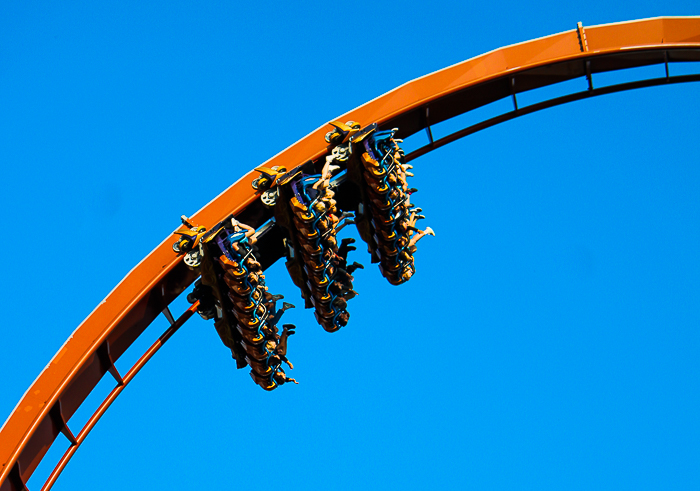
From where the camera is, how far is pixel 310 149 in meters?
21.7

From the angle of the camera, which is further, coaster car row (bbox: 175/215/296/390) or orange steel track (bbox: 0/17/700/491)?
orange steel track (bbox: 0/17/700/491)

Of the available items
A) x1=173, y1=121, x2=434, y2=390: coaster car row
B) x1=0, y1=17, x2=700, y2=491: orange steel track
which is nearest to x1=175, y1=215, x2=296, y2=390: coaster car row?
x1=173, y1=121, x2=434, y2=390: coaster car row

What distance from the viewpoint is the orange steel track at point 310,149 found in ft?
65.8

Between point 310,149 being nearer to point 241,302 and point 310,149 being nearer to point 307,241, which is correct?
point 307,241

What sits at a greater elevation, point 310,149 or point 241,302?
point 310,149

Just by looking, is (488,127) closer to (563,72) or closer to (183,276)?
(563,72)

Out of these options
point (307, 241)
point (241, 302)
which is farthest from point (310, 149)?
point (241, 302)

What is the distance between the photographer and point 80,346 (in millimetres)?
20281

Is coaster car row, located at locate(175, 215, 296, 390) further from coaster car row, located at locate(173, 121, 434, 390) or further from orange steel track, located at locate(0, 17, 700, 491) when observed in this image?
orange steel track, located at locate(0, 17, 700, 491)

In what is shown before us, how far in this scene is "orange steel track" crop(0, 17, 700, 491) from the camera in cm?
2005

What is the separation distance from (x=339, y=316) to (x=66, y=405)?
19.3ft

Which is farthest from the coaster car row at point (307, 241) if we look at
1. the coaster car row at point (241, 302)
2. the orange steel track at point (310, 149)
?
the orange steel track at point (310, 149)

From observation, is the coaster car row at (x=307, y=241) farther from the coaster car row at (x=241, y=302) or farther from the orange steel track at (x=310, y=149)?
the orange steel track at (x=310, y=149)

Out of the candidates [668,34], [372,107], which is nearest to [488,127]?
[372,107]
